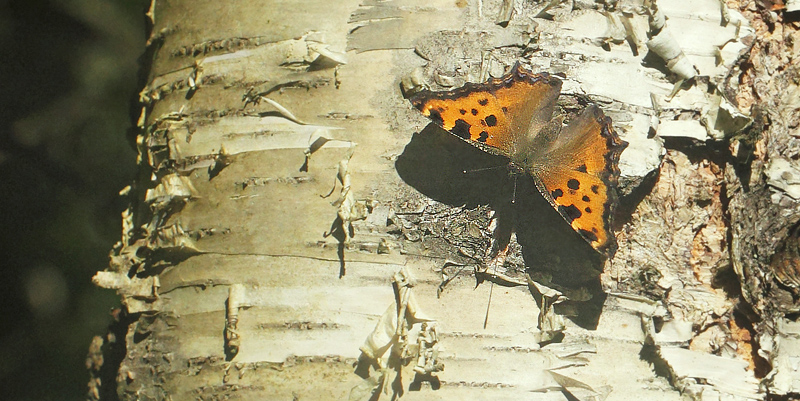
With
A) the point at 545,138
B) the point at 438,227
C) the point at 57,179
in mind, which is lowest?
the point at 57,179

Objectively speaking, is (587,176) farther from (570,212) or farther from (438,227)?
(438,227)

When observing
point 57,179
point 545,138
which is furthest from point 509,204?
point 57,179

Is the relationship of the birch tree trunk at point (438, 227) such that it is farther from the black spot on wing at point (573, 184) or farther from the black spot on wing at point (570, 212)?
the black spot on wing at point (573, 184)

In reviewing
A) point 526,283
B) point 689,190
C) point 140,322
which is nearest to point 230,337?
point 140,322

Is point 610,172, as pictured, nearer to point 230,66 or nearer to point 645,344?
point 645,344

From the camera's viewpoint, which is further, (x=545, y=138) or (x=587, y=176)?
(x=545, y=138)

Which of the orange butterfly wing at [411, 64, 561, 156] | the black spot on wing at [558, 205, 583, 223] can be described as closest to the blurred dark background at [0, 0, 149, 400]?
the orange butterfly wing at [411, 64, 561, 156]

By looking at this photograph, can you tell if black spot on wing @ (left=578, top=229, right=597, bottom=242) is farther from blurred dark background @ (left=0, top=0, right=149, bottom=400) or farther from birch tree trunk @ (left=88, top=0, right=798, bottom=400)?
blurred dark background @ (left=0, top=0, right=149, bottom=400)
